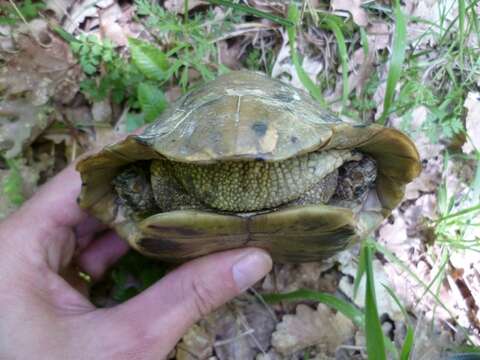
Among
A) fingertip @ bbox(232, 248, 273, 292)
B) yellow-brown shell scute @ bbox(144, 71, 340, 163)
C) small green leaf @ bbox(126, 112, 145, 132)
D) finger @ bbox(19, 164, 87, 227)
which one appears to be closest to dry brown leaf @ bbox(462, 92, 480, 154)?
yellow-brown shell scute @ bbox(144, 71, 340, 163)

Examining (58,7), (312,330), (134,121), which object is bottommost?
(312,330)

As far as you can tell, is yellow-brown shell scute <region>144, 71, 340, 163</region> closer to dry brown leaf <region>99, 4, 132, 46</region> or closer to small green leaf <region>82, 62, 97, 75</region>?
small green leaf <region>82, 62, 97, 75</region>

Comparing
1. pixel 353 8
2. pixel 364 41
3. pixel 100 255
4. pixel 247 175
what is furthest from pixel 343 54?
pixel 100 255

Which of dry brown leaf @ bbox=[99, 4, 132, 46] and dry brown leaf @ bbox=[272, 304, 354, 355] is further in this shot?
dry brown leaf @ bbox=[99, 4, 132, 46]

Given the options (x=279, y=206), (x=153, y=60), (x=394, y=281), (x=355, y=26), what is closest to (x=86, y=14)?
(x=153, y=60)

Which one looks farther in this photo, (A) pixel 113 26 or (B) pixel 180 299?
(A) pixel 113 26

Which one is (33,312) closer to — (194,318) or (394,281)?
(194,318)

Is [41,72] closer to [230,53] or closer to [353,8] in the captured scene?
[230,53]
